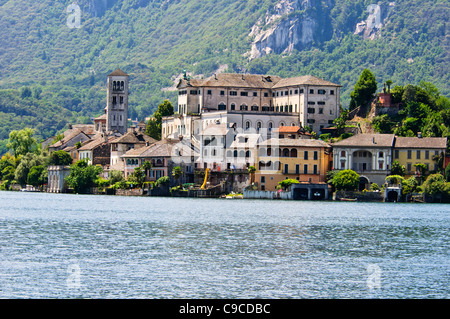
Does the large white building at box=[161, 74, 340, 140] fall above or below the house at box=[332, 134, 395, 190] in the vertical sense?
above

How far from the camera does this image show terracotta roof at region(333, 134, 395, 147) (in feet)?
392

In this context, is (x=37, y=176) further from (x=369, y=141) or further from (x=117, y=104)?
(x=369, y=141)

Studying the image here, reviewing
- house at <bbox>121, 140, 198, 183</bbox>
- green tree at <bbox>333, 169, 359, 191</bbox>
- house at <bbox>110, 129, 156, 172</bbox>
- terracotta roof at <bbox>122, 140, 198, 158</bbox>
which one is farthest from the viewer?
house at <bbox>110, 129, 156, 172</bbox>

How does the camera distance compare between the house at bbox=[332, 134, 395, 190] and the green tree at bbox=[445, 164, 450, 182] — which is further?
the house at bbox=[332, 134, 395, 190]

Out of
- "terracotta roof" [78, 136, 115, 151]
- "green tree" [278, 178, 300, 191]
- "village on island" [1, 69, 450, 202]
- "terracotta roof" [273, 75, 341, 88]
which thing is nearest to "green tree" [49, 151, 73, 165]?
"village on island" [1, 69, 450, 202]

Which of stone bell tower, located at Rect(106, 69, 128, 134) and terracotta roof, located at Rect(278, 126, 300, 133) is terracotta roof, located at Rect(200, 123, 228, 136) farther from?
stone bell tower, located at Rect(106, 69, 128, 134)

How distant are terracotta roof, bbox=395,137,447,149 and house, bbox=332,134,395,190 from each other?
127 centimetres

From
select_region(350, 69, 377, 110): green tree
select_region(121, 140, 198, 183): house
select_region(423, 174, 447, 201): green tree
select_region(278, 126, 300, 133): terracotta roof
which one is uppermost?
select_region(350, 69, 377, 110): green tree

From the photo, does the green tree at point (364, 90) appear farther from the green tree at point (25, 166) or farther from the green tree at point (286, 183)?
the green tree at point (25, 166)

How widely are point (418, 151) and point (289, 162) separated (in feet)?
53.7

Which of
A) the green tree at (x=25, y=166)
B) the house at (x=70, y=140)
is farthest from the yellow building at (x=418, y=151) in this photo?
the house at (x=70, y=140)

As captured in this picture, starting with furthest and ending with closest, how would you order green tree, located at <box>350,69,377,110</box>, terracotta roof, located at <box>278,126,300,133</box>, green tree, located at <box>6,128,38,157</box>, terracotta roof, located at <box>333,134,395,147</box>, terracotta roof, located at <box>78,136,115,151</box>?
green tree, located at <box>6,128,38,157</box>
terracotta roof, located at <box>78,136,115,151</box>
green tree, located at <box>350,69,377,110</box>
terracotta roof, located at <box>278,126,300,133</box>
terracotta roof, located at <box>333,134,395,147</box>

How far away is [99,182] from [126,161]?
4825 millimetres
